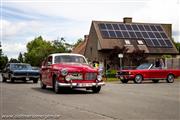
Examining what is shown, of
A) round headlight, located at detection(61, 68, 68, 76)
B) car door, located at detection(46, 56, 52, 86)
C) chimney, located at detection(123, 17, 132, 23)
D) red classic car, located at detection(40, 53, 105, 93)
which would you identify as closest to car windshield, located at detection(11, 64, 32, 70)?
car door, located at detection(46, 56, 52, 86)

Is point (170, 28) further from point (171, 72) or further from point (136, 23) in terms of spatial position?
point (171, 72)

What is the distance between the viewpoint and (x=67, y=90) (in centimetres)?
2105

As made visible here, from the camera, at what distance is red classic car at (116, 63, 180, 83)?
31.5 meters

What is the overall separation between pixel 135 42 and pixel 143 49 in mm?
1821

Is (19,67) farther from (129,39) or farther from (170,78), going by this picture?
(129,39)

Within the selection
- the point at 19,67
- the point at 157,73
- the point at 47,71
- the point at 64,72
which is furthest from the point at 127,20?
the point at 64,72

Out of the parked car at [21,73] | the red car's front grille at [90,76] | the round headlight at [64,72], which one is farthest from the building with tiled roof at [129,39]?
the round headlight at [64,72]

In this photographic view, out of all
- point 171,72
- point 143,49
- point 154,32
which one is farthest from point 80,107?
point 154,32

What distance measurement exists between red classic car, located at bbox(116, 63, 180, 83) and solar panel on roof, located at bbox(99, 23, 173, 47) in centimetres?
2564

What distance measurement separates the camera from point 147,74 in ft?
104

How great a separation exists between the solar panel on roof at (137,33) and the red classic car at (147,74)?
25.6 m

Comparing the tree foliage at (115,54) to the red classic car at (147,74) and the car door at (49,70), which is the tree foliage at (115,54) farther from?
the car door at (49,70)

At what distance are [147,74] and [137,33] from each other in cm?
2884

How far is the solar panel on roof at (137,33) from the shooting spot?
58.7 m
